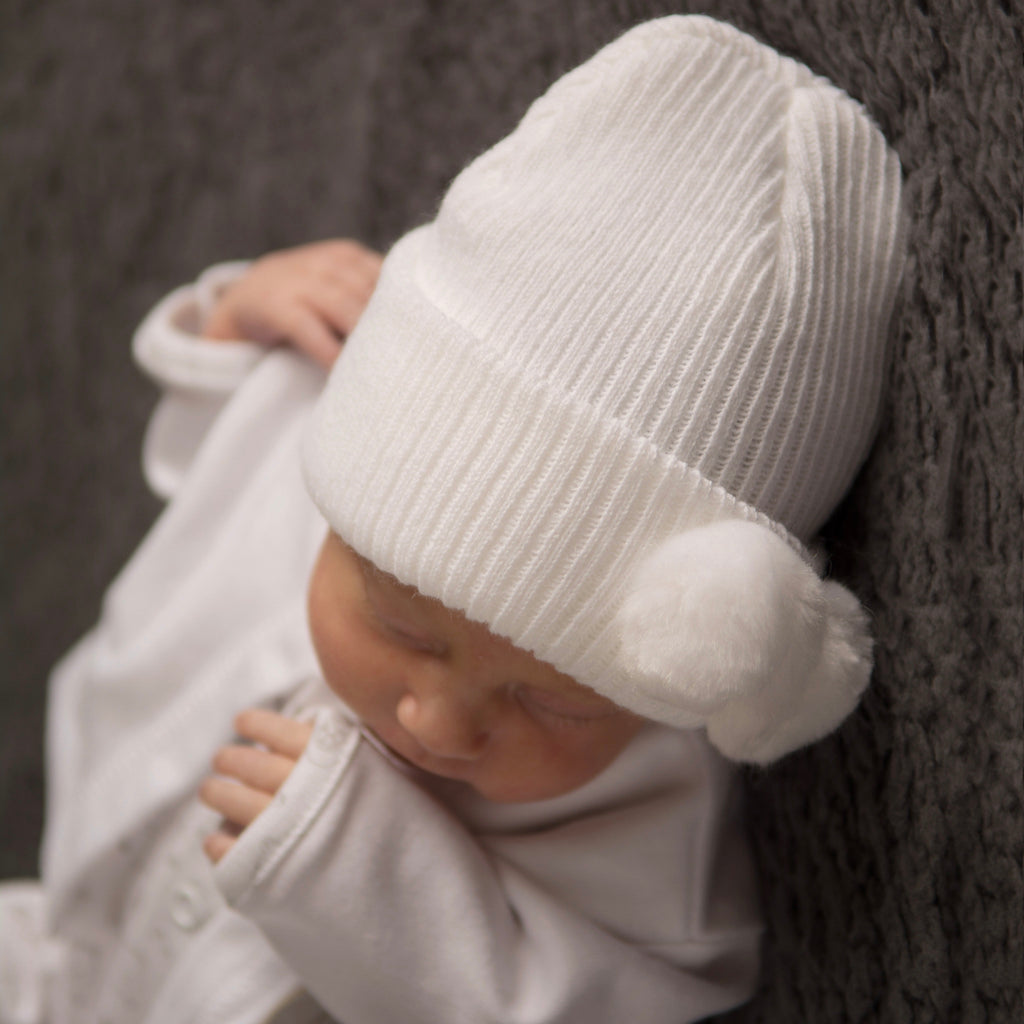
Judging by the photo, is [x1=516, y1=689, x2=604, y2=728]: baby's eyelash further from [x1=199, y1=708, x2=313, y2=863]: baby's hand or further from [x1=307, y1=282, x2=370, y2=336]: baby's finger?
[x1=307, y1=282, x2=370, y2=336]: baby's finger

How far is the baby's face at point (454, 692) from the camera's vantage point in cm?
68

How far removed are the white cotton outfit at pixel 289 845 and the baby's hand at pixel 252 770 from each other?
3cm

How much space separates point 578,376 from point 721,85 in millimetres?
210

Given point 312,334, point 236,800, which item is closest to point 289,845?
point 236,800

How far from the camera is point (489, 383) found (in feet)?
2.04

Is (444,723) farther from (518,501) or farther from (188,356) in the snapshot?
(188,356)

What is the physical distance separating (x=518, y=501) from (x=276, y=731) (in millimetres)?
333

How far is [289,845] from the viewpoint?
780mm

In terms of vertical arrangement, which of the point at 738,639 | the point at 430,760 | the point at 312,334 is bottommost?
the point at 430,760

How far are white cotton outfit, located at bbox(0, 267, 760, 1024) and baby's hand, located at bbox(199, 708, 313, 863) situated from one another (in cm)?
3

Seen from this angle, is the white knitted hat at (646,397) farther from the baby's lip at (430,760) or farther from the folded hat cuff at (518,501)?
the baby's lip at (430,760)

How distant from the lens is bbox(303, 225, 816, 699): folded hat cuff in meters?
0.61

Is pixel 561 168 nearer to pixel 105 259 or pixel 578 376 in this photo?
pixel 578 376

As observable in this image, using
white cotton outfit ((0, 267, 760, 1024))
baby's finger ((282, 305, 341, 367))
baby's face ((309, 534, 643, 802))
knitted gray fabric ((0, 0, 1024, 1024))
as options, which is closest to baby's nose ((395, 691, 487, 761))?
baby's face ((309, 534, 643, 802))
